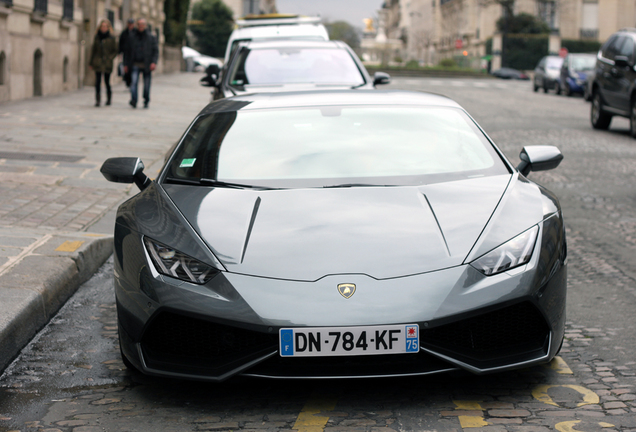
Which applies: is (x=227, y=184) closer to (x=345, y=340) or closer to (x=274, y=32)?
(x=345, y=340)

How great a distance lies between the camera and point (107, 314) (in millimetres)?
4629

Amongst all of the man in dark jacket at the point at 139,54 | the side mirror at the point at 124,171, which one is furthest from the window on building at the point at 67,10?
the side mirror at the point at 124,171

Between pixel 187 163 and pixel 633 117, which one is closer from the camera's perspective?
pixel 187 163

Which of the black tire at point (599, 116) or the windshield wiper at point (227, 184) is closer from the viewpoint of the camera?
the windshield wiper at point (227, 184)

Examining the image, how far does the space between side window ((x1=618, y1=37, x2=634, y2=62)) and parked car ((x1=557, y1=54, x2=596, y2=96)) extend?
13.9m

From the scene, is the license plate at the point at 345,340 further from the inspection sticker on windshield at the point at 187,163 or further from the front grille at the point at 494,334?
the inspection sticker on windshield at the point at 187,163

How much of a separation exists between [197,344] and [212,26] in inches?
2665

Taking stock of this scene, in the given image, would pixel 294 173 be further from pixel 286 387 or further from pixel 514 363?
pixel 514 363

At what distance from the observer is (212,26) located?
2697 inches

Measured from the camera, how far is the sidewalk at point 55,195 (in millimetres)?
4461

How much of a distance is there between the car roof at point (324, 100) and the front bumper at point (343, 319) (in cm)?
173

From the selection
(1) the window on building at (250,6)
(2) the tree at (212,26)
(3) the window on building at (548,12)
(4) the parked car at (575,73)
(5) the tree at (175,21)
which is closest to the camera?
(4) the parked car at (575,73)

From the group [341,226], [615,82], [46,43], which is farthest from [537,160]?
[46,43]

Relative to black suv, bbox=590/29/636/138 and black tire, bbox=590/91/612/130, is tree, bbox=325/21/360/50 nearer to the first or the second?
black suv, bbox=590/29/636/138
